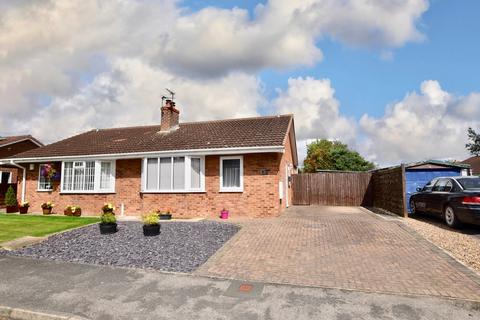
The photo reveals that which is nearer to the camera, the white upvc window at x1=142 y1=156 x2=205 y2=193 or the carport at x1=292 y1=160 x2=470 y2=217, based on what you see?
the white upvc window at x1=142 y1=156 x2=205 y2=193

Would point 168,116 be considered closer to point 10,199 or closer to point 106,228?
point 10,199

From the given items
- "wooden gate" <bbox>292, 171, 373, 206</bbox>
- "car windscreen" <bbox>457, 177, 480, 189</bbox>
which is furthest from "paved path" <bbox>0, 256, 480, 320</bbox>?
"wooden gate" <bbox>292, 171, 373, 206</bbox>

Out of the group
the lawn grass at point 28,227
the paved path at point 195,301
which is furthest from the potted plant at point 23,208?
the paved path at point 195,301

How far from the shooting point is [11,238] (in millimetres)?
8938

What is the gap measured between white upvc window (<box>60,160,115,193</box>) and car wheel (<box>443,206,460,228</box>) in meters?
13.4

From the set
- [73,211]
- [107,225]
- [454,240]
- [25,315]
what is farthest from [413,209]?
[73,211]

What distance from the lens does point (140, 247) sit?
8.03 m

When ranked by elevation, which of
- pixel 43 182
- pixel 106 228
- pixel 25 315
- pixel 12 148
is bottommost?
pixel 25 315

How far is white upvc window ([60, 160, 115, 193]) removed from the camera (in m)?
15.0

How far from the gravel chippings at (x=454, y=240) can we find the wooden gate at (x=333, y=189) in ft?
→ 26.2

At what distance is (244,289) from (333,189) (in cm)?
1556

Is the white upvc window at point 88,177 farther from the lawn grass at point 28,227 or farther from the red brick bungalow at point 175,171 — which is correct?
the lawn grass at point 28,227

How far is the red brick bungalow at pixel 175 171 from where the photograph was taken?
42.6 feet

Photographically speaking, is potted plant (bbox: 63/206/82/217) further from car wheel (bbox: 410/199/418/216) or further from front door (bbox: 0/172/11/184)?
car wheel (bbox: 410/199/418/216)
